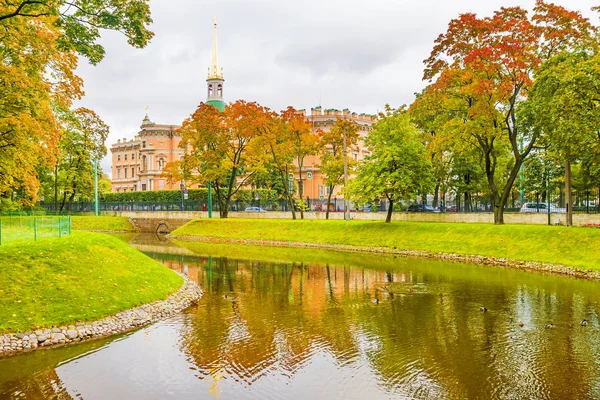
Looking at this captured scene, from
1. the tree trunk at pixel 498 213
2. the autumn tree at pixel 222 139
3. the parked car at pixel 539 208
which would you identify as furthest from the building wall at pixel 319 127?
the tree trunk at pixel 498 213

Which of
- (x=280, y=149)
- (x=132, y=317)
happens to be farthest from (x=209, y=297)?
(x=280, y=149)

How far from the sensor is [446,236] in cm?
3709

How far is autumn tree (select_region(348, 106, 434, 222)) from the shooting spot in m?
40.0

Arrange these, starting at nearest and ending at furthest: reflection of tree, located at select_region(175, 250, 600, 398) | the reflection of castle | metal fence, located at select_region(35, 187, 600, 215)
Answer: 1. reflection of tree, located at select_region(175, 250, 600, 398)
2. metal fence, located at select_region(35, 187, 600, 215)
3. the reflection of castle

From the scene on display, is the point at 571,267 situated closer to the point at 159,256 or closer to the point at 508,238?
the point at 508,238

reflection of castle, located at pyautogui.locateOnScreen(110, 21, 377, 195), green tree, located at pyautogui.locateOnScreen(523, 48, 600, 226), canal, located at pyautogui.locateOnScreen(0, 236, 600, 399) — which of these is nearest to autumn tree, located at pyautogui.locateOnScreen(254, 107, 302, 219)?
green tree, located at pyautogui.locateOnScreen(523, 48, 600, 226)

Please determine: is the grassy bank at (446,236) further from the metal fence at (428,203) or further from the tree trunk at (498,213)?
the metal fence at (428,203)

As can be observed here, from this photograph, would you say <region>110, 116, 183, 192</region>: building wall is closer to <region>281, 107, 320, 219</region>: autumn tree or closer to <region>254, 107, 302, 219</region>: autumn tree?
<region>254, 107, 302, 219</region>: autumn tree

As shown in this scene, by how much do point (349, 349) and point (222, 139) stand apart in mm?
42962

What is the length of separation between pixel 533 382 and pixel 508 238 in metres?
22.8

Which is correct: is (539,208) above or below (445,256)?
above

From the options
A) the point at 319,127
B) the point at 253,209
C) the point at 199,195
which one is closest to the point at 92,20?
the point at 253,209

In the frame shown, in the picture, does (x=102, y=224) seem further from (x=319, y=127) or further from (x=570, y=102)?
(x=570, y=102)

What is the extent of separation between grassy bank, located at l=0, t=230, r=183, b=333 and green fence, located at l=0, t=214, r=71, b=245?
3.33 ft
